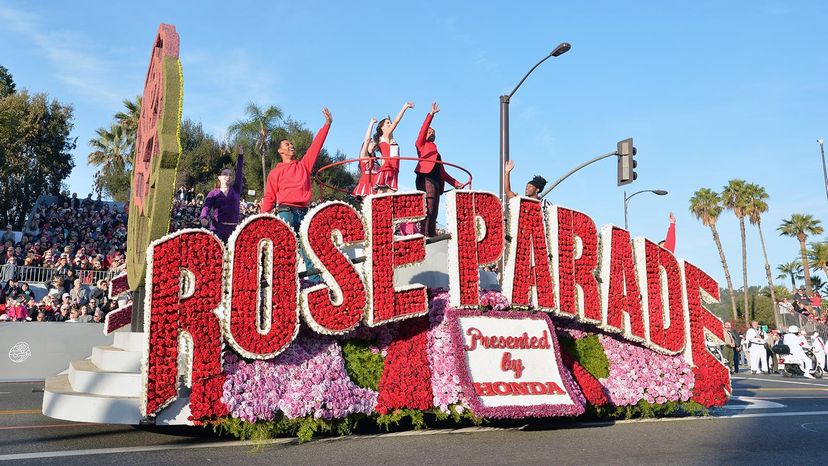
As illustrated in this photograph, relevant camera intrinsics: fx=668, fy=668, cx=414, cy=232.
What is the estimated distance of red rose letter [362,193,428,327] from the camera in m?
7.69

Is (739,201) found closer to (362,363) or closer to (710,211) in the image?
(710,211)

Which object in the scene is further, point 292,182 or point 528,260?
point 292,182

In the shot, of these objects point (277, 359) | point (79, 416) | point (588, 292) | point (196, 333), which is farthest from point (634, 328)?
point (79, 416)

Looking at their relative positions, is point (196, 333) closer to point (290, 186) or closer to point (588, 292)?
point (290, 186)

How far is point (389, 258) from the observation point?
791 centimetres

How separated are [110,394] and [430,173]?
19.4ft

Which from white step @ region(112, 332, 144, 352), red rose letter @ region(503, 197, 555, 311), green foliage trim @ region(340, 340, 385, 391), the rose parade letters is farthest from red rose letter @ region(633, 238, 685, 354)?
white step @ region(112, 332, 144, 352)

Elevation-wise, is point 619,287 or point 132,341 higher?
point 619,287

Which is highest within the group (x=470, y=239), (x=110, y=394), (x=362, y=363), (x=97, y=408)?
(x=470, y=239)

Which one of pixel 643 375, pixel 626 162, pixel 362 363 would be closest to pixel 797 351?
pixel 626 162

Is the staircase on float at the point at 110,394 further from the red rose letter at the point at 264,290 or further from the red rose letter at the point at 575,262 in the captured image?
the red rose letter at the point at 575,262

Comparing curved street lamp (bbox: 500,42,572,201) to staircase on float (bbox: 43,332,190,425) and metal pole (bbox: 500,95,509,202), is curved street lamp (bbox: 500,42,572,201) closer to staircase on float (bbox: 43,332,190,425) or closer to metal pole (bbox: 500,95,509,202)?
metal pole (bbox: 500,95,509,202)

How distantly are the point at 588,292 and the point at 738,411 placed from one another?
4228 mm

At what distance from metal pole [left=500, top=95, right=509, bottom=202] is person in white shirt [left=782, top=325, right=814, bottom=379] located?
1519cm
